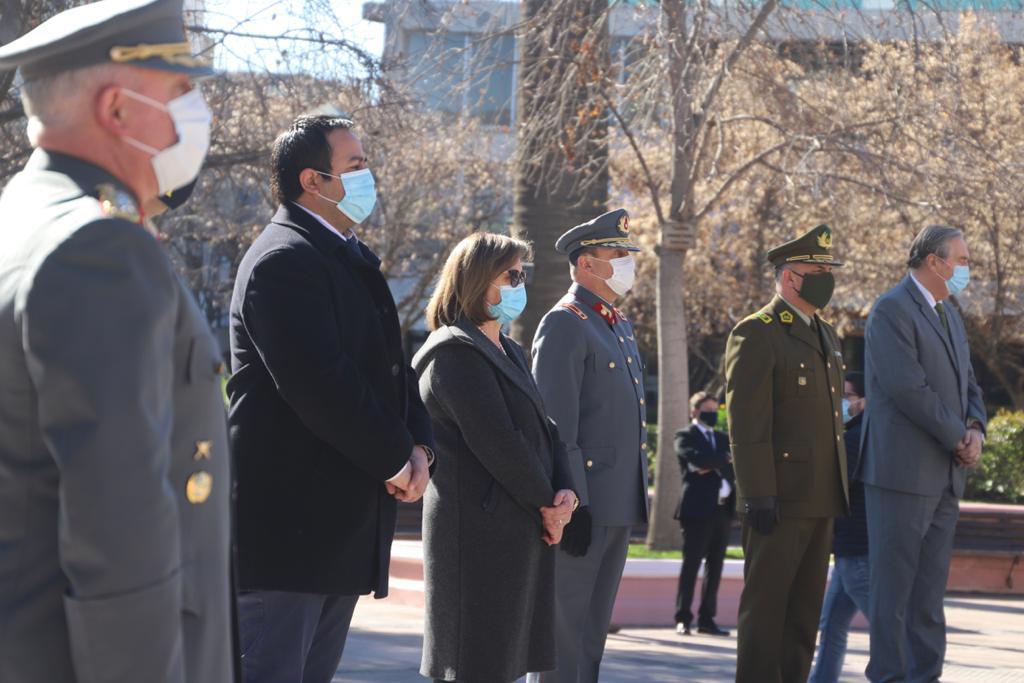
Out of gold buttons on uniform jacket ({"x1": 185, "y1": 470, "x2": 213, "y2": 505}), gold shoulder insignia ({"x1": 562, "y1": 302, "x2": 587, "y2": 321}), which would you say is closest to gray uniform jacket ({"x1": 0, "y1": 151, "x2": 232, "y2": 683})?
gold buttons on uniform jacket ({"x1": 185, "y1": 470, "x2": 213, "y2": 505})

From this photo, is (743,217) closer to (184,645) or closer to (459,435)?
(459,435)

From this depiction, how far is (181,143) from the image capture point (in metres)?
2.62

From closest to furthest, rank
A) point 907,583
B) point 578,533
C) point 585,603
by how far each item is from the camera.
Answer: point 578,533
point 585,603
point 907,583

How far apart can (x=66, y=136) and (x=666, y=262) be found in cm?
1101

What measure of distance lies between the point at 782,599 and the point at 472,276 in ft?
7.54

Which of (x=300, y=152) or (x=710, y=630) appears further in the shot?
(x=710, y=630)

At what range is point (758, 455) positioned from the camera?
648 centimetres

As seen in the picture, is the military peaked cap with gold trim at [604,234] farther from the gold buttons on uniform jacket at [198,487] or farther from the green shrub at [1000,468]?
the green shrub at [1000,468]

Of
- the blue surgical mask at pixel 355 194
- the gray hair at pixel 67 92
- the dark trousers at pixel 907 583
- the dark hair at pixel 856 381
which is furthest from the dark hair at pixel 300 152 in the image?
the dark hair at pixel 856 381

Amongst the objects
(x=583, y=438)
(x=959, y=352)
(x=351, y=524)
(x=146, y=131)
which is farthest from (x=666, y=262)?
(x=146, y=131)

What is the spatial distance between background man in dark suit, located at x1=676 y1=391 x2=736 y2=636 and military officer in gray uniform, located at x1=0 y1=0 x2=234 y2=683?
26.1 feet

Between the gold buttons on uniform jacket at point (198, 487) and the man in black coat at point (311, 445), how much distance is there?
144 cm

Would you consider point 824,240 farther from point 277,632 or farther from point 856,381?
point 277,632

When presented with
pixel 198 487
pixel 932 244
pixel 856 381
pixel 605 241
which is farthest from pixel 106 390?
pixel 856 381
